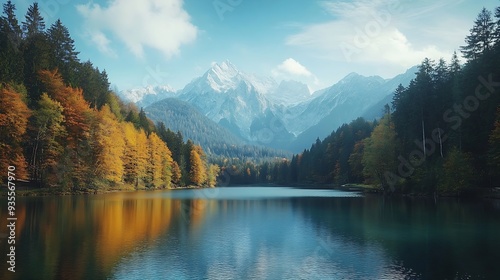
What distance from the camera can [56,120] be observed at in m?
71.3

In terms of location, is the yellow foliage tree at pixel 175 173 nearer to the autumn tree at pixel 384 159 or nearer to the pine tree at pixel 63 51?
the pine tree at pixel 63 51

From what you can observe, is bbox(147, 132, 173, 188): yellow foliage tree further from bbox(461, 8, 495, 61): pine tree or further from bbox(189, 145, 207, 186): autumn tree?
bbox(461, 8, 495, 61): pine tree

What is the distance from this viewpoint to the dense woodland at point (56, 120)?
64188mm

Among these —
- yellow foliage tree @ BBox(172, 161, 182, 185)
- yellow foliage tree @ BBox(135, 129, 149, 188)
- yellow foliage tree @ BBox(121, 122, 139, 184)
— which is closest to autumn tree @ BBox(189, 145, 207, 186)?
yellow foliage tree @ BBox(172, 161, 182, 185)

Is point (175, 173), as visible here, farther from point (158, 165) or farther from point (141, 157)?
point (141, 157)

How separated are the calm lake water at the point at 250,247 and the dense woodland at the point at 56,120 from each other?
29596 mm

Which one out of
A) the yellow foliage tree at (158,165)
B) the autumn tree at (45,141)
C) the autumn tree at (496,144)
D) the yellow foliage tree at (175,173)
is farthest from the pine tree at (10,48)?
the autumn tree at (496,144)

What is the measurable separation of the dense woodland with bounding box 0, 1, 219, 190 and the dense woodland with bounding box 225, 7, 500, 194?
60361 millimetres

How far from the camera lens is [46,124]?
69.5 meters

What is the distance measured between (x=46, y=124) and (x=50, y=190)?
1220 centimetres

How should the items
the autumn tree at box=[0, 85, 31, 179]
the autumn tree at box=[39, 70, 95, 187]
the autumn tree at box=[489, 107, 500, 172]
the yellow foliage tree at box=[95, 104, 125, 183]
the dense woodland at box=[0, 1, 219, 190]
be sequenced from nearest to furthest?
1. the autumn tree at box=[489, 107, 500, 172]
2. the autumn tree at box=[0, 85, 31, 179]
3. the dense woodland at box=[0, 1, 219, 190]
4. the autumn tree at box=[39, 70, 95, 187]
5. the yellow foliage tree at box=[95, 104, 125, 183]

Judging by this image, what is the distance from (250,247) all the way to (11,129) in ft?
176

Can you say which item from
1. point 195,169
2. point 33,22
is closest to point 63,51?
point 33,22

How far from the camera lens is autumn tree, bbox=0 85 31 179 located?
60.2 m
